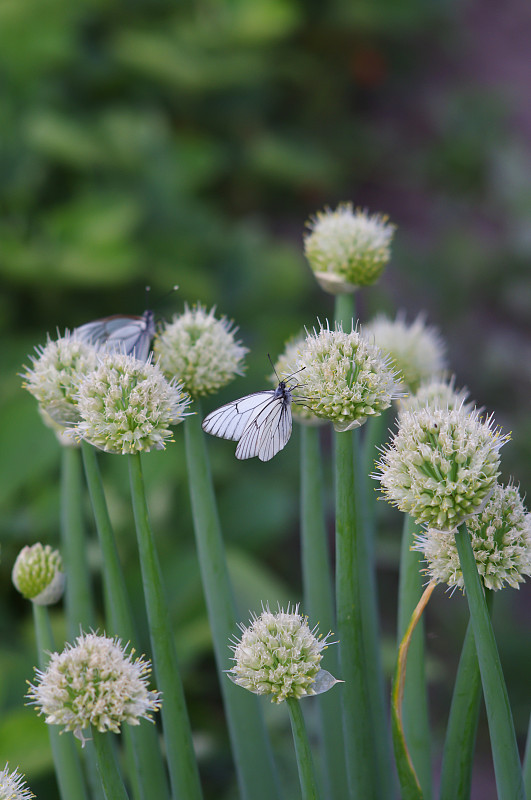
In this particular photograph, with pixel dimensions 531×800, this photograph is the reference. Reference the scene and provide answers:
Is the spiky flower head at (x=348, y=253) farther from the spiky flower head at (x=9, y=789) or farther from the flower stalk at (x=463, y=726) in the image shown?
the spiky flower head at (x=9, y=789)

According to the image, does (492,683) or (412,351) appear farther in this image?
(412,351)

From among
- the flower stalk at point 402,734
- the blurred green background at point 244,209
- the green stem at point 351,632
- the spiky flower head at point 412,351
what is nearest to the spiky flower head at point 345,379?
the green stem at point 351,632

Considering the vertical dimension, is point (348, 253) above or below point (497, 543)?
above

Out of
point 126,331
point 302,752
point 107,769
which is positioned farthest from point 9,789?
point 126,331

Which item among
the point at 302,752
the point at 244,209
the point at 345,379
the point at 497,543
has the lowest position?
the point at 302,752

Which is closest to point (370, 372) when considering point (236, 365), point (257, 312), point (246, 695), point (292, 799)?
point (236, 365)

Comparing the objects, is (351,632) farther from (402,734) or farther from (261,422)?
(261,422)
